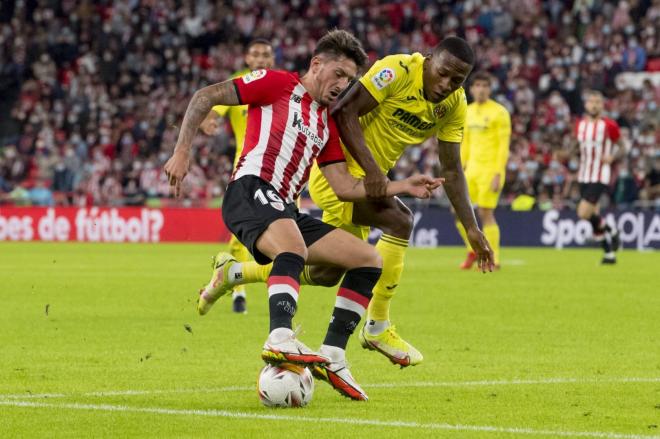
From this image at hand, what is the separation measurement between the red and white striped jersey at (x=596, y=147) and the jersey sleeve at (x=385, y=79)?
12.6 m

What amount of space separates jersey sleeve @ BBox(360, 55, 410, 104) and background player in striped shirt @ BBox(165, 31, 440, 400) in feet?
2.42

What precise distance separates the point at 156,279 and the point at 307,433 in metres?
11.0

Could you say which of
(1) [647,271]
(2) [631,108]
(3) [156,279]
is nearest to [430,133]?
(3) [156,279]

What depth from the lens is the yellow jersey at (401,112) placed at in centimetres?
796

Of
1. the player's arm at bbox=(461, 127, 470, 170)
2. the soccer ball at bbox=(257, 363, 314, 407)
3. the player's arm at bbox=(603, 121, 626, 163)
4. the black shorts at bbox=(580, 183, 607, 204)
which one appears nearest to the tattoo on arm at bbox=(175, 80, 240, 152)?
the soccer ball at bbox=(257, 363, 314, 407)

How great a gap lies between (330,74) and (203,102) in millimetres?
709

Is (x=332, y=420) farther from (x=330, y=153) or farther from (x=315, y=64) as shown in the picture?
(x=315, y=64)

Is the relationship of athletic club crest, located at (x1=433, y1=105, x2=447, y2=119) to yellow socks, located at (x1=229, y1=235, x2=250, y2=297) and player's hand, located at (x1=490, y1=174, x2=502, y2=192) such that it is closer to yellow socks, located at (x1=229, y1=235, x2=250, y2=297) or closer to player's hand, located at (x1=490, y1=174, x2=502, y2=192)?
yellow socks, located at (x1=229, y1=235, x2=250, y2=297)

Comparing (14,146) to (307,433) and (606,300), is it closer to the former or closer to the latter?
(606,300)

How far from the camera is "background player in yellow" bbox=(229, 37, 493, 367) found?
7.60 m

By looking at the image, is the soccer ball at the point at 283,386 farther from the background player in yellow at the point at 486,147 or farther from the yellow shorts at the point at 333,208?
the background player in yellow at the point at 486,147

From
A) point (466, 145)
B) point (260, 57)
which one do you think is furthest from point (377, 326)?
point (466, 145)

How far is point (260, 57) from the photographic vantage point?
11.5m

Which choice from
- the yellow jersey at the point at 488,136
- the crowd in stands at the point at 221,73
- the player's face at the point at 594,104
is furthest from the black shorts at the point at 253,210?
the crowd in stands at the point at 221,73
